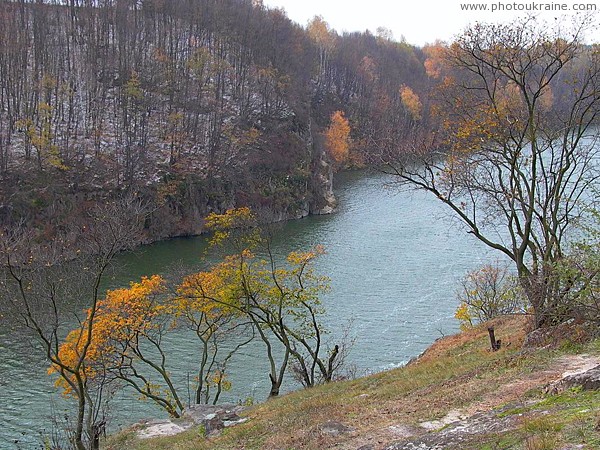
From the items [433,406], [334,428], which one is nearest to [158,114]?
[334,428]

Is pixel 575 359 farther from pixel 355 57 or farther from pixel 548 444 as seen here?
pixel 355 57

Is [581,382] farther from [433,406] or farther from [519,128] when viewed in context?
[519,128]

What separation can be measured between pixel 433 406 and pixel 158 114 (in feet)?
218

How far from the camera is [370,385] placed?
15.8m

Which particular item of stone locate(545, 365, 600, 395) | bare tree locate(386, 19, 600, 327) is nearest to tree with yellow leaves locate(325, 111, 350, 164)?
bare tree locate(386, 19, 600, 327)

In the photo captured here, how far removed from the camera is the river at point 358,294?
24.4 meters

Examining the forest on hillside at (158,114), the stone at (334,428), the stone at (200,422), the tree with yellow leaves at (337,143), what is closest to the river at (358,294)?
the stone at (200,422)

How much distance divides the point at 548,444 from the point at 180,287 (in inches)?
689

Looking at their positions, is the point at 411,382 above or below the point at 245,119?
below

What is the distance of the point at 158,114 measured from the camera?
71250 mm

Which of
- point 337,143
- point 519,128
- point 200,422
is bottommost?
point 200,422

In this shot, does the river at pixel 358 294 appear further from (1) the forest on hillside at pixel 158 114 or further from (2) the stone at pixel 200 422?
(1) the forest on hillside at pixel 158 114

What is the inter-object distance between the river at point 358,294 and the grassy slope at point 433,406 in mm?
5477

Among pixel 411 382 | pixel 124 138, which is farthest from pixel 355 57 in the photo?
pixel 411 382
